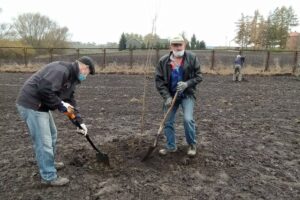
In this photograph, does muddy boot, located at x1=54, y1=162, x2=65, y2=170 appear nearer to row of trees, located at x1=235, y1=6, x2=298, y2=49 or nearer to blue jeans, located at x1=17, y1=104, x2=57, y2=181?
blue jeans, located at x1=17, y1=104, x2=57, y2=181

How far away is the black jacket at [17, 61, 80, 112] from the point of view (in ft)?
12.1

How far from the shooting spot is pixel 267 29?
47.3 meters

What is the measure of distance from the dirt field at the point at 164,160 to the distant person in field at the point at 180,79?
0.56 meters

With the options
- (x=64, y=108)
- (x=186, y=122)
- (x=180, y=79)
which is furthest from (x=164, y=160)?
(x=64, y=108)

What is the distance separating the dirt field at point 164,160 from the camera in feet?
13.2

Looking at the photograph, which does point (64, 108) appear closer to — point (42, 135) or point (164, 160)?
point (42, 135)

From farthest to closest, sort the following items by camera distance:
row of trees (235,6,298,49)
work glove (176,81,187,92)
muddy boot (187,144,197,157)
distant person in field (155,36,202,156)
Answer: row of trees (235,6,298,49), muddy boot (187,144,197,157), distant person in field (155,36,202,156), work glove (176,81,187,92)

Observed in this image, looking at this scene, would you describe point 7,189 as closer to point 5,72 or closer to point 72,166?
point 72,166

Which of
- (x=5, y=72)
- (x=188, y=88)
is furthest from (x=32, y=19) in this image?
(x=188, y=88)

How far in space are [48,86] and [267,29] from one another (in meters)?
48.7

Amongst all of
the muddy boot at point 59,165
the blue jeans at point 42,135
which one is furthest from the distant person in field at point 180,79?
the blue jeans at point 42,135

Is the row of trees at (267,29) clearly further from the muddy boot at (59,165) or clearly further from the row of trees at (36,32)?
the muddy boot at (59,165)

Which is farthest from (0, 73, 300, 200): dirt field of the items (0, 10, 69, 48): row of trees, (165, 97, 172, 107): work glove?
(0, 10, 69, 48): row of trees

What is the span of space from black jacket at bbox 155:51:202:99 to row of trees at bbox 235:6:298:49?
150ft
